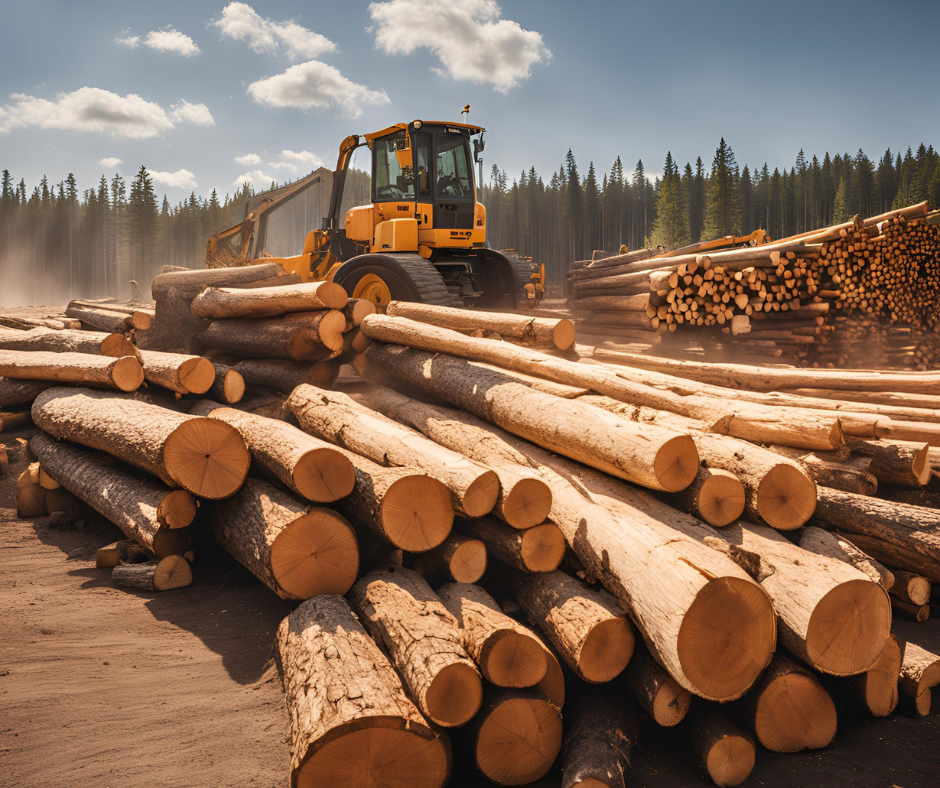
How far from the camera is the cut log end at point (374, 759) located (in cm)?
218

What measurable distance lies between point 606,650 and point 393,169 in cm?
915

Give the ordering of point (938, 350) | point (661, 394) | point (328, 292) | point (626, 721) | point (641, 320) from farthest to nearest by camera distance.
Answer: point (938, 350) < point (641, 320) < point (328, 292) < point (661, 394) < point (626, 721)

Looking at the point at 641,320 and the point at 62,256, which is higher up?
the point at 62,256

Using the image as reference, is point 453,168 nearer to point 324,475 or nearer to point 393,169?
point 393,169

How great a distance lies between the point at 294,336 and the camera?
619 cm

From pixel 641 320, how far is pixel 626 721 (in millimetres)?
8889

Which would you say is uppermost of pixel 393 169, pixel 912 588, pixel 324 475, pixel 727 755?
pixel 393 169

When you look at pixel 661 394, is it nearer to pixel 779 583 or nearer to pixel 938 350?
pixel 779 583

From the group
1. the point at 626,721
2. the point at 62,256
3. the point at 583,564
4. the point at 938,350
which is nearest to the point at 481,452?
the point at 583,564

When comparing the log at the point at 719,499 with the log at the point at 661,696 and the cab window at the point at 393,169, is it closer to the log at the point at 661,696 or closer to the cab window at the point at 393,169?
the log at the point at 661,696

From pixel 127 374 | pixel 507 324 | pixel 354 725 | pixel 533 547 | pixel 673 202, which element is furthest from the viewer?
pixel 673 202

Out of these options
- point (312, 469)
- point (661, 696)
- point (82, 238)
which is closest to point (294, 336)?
point (312, 469)

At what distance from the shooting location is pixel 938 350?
11719 millimetres

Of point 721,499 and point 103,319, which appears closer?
point 721,499
